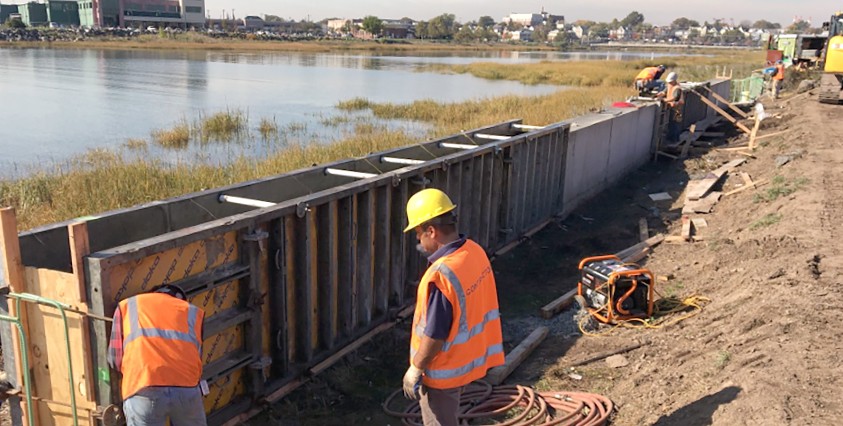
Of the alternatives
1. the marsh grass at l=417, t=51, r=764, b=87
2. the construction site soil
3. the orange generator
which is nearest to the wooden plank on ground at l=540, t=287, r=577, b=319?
the construction site soil

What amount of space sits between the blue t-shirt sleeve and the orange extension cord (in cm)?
182

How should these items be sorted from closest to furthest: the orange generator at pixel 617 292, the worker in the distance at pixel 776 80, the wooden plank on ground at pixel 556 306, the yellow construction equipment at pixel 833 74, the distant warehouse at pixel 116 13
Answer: the orange generator at pixel 617 292, the wooden plank on ground at pixel 556 306, the yellow construction equipment at pixel 833 74, the worker in the distance at pixel 776 80, the distant warehouse at pixel 116 13

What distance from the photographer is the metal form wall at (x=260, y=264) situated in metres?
4.14

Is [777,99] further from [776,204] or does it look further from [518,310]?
[518,310]

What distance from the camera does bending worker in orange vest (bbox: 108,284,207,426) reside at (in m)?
3.44

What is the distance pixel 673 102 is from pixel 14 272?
16.8 m

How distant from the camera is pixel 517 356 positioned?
6535 mm

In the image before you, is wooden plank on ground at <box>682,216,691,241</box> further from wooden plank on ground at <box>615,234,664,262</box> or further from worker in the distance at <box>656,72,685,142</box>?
Answer: worker in the distance at <box>656,72,685,142</box>

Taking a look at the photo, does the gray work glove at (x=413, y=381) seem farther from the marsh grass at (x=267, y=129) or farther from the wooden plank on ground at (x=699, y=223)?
the marsh grass at (x=267, y=129)

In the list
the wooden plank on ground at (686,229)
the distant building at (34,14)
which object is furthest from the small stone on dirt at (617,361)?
the distant building at (34,14)

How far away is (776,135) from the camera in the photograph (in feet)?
57.1

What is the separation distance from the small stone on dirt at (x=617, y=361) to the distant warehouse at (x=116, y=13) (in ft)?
425

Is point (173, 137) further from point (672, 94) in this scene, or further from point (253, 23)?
point (253, 23)

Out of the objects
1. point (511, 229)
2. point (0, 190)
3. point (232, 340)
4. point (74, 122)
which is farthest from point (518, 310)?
point (74, 122)
